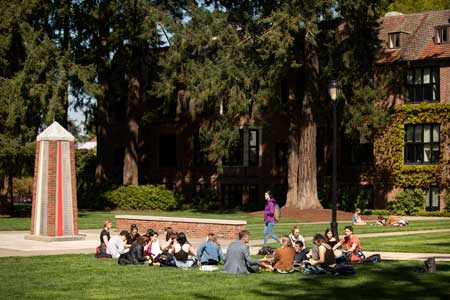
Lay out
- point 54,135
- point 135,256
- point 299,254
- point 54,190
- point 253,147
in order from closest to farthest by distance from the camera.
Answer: point 299,254 → point 135,256 → point 54,190 → point 54,135 → point 253,147

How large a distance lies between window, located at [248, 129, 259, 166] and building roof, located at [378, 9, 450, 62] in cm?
1118

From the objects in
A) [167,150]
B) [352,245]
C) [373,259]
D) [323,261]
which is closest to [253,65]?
[167,150]

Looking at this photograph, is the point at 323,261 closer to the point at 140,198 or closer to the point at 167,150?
the point at 140,198

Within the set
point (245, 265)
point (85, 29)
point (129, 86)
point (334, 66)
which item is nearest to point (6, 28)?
point (85, 29)

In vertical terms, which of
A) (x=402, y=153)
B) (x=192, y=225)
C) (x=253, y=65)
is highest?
(x=253, y=65)

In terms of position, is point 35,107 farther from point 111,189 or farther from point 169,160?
point 169,160

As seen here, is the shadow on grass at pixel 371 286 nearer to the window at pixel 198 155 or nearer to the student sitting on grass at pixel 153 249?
the student sitting on grass at pixel 153 249

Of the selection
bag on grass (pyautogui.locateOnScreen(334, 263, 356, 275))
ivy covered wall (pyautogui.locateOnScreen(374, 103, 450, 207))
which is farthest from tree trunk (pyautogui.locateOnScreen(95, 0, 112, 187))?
bag on grass (pyautogui.locateOnScreen(334, 263, 356, 275))

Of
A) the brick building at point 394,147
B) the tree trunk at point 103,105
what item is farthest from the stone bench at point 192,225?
the brick building at point 394,147

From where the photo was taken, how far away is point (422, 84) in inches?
2077

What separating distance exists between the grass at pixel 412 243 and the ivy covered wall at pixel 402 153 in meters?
18.8

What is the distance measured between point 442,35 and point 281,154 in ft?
44.9

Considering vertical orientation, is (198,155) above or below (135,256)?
above

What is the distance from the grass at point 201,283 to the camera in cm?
1656
